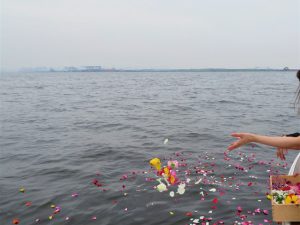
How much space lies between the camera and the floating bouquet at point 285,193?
5566 millimetres

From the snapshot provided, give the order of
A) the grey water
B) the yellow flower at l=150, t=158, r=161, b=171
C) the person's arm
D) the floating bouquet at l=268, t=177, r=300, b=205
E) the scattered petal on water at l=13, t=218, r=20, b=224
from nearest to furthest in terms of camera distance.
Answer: the person's arm, the yellow flower at l=150, t=158, r=161, b=171, the floating bouquet at l=268, t=177, r=300, b=205, the scattered petal on water at l=13, t=218, r=20, b=224, the grey water

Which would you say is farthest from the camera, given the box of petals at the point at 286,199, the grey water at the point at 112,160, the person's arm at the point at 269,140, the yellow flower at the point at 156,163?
the grey water at the point at 112,160

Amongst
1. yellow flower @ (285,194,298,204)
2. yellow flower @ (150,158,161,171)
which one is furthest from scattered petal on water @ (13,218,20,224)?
yellow flower @ (285,194,298,204)

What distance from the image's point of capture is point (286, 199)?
5609mm

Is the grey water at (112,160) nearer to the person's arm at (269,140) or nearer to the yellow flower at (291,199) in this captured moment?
the yellow flower at (291,199)

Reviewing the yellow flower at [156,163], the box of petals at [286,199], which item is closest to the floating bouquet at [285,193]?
the box of petals at [286,199]

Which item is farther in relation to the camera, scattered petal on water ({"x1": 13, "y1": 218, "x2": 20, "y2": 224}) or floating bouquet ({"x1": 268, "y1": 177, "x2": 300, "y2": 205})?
scattered petal on water ({"x1": 13, "y1": 218, "x2": 20, "y2": 224})

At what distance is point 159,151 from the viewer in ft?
46.8

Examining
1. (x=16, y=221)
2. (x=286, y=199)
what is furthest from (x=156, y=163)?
(x=16, y=221)

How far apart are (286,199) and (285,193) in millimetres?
369

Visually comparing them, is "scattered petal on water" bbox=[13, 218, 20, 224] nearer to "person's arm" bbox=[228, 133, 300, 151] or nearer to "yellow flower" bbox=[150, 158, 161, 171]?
"yellow flower" bbox=[150, 158, 161, 171]

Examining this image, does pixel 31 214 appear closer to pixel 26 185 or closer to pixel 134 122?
pixel 26 185

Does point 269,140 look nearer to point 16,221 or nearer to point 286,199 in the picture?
point 286,199

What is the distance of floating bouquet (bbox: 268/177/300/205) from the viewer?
18.3 ft
